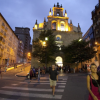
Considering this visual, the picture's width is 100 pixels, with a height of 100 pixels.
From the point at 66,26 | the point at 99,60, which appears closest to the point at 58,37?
the point at 66,26

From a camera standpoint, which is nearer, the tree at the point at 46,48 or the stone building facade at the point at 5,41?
the tree at the point at 46,48

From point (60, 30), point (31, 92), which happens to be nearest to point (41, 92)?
point (31, 92)

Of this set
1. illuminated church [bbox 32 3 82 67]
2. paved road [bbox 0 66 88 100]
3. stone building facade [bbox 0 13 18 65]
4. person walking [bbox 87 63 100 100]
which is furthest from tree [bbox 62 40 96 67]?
stone building facade [bbox 0 13 18 65]

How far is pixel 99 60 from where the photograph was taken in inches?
1204

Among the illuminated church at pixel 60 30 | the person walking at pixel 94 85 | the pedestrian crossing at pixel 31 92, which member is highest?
the illuminated church at pixel 60 30

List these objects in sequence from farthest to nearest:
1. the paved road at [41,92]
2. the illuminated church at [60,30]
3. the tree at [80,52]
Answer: the illuminated church at [60,30]
the tree at [80,52]
the paved road at [41,92]

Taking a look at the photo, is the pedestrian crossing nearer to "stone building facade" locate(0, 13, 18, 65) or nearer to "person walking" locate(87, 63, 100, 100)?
"person walking" locate(87, 63, 100, 100)

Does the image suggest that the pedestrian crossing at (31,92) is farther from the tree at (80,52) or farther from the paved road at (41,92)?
the tree at (80,52)

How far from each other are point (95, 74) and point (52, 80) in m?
3.11

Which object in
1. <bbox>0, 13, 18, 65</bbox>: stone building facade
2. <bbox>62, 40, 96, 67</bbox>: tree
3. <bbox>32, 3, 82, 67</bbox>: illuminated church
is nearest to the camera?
<bbox>62, 40, 96, 67</bbox>: tree

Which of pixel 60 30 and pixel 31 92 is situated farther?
pixel 60 30

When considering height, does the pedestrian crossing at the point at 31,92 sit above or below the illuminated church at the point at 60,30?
below

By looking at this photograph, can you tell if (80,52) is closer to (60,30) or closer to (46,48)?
(46,48)

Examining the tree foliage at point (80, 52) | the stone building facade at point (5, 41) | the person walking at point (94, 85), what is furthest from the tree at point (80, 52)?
the stone building facade at point (5, 41)
